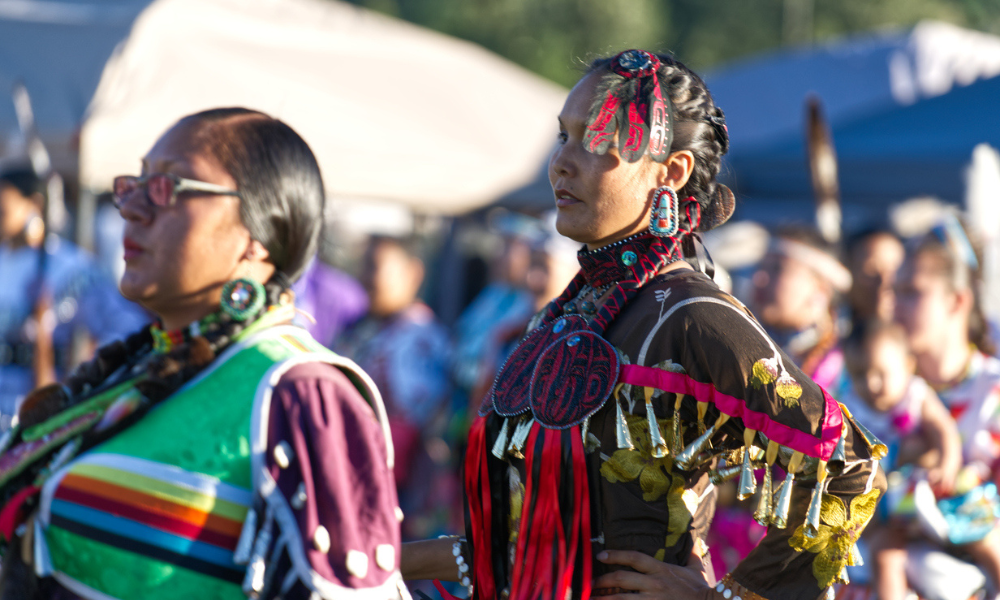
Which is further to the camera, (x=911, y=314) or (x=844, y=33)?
(x=844, y=33)

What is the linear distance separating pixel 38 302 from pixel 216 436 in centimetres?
379

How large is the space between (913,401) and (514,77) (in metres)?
6.96

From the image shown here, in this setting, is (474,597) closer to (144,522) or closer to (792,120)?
(144,522)

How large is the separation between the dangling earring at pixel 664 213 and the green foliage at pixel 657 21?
71.2ft

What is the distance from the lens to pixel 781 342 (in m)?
4.47

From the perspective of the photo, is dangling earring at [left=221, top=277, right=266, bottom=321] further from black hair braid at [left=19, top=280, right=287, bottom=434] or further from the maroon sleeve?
the maroon sleeve

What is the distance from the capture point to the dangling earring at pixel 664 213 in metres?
1.94

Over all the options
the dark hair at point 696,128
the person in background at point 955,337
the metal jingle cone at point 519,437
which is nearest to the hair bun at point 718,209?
the dark hair at point 696,128

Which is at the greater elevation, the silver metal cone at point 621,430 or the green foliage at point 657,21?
the green foliage at point 657,21

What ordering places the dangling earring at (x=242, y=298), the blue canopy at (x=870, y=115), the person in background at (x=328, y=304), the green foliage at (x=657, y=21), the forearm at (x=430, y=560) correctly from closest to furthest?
the dangling earring at (x=242, y=298), the forearm at (x=430, y=560), the blue canopy at (x=870, y=115), the person in background at (x=328, y=304), the green foliage at (x=657, y=21)

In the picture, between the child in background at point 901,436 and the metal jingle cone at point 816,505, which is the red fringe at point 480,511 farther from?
the child in background at point 901,436

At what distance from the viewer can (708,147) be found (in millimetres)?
2023

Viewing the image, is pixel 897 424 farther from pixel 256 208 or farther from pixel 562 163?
pixel 256 208

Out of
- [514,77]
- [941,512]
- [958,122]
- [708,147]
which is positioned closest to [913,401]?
[941,512]
